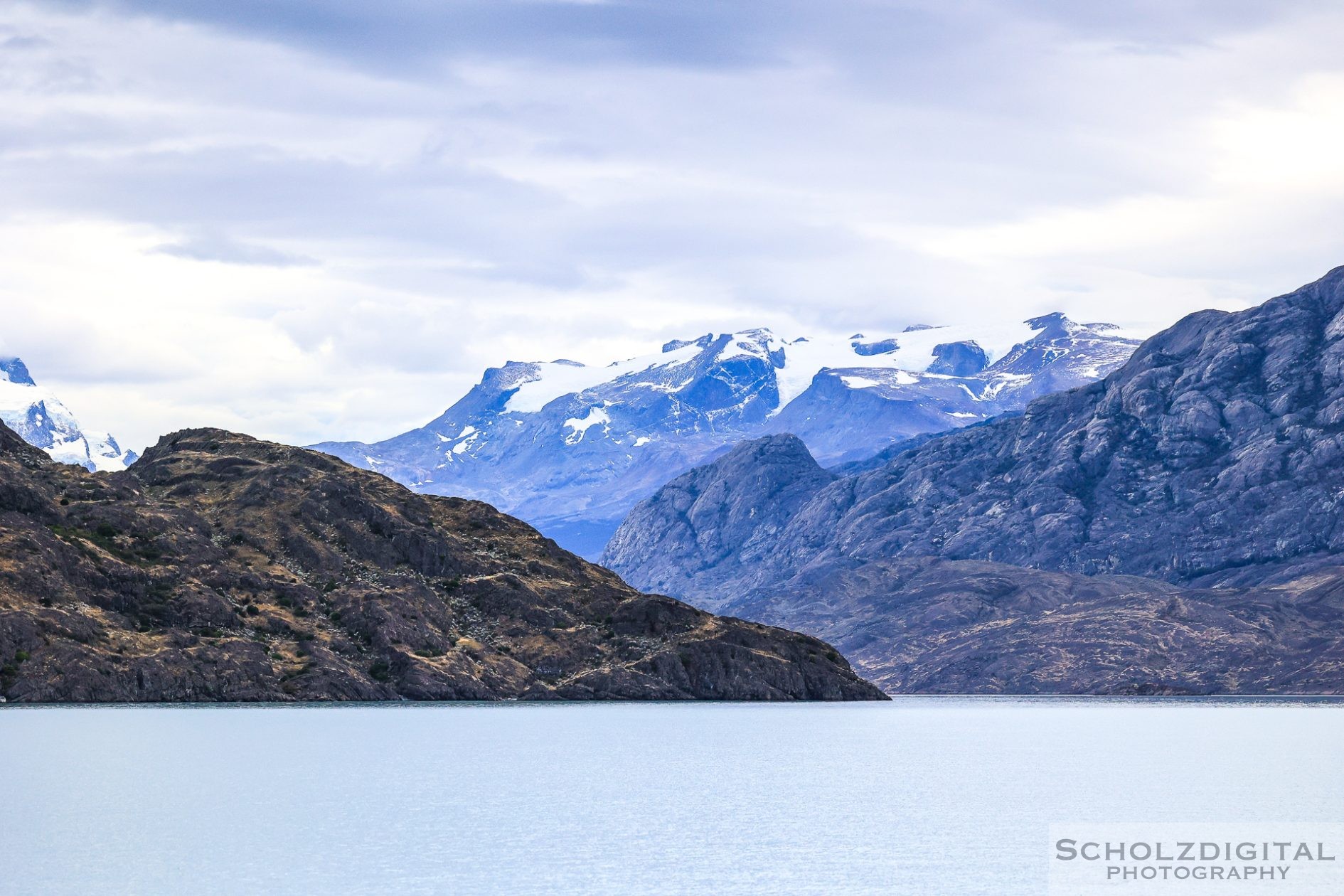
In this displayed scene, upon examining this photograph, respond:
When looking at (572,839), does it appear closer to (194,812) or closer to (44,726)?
(194,812)

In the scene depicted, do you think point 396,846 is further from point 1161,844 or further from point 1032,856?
point 1161,844

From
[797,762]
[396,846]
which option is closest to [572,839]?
[396,846]

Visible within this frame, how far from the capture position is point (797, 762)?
553 ft

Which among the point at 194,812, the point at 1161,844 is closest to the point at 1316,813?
the point at 1161,844

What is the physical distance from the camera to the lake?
276 ft

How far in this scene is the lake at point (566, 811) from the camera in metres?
84.1

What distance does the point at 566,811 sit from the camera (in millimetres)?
114812

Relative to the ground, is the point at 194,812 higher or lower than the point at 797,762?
higher

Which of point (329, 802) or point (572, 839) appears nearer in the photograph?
point (572, 839)

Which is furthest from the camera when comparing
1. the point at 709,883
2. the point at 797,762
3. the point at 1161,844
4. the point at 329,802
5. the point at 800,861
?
the point at 797,762

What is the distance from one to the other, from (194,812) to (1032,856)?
59.0m

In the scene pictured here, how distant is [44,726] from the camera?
637 feet

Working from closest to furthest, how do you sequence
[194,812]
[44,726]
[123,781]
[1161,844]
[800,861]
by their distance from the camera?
[800,861]
[1161,844]
[194,812]
[123,781]
[44,726]

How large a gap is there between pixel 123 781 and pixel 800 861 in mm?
66400
